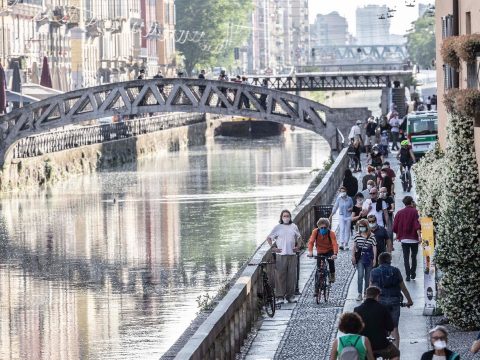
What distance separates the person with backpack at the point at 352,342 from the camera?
52.1 ft

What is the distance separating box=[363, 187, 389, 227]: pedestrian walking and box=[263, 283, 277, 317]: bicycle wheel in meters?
3.35

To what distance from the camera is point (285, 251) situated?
88.4ft

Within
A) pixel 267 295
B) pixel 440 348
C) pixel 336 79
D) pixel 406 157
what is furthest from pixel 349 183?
pixel 336 79

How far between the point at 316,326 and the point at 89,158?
59.7m

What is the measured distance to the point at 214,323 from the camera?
21.3m

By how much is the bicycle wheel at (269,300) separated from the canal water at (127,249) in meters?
4.36

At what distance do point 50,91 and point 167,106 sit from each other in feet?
33.6

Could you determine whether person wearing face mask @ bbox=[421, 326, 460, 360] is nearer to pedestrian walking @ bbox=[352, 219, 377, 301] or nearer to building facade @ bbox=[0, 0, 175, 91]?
pedestrian walking @ bbox=[352, 219, 377, 301]

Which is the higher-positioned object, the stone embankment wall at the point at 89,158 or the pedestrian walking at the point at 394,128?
the pedestrian walking at the point at 394,128

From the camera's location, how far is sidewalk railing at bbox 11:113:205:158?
77.6 m

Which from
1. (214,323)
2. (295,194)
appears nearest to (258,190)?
(295,194)

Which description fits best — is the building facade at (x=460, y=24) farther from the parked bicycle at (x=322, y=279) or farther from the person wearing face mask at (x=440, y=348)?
the person wearing face mask at (x=440, y=348)

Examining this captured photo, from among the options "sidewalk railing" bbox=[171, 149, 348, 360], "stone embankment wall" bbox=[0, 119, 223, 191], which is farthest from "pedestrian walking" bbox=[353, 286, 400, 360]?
"stone embankment wall" bbox=[0, 119, 223, 191]

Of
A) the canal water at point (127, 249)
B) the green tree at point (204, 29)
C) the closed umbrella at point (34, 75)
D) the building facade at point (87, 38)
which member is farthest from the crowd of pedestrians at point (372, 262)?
the green tree at point (204, 29)
